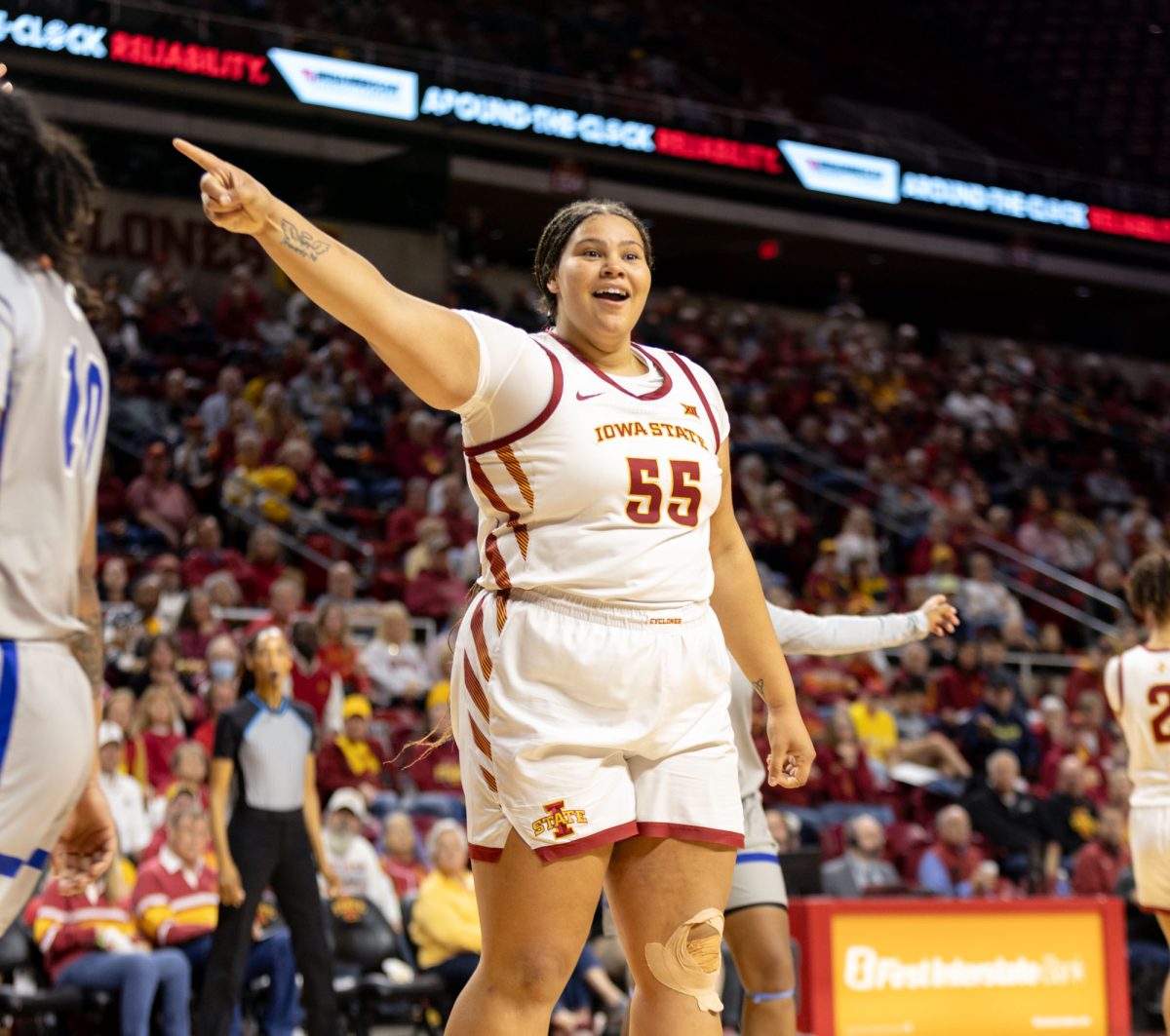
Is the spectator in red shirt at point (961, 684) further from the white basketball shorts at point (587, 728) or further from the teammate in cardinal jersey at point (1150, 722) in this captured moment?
the white basketball shorts at point (587, 728)

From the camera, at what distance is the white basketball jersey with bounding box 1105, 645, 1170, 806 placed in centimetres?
565

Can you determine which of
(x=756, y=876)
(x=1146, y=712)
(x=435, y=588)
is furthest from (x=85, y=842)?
(x=435, y=588)

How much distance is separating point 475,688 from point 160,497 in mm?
10147

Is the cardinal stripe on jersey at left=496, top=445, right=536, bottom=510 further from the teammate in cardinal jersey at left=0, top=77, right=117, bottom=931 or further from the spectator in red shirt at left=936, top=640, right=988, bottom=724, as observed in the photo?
the spectator in red shirt at left=936, top=640, right=988, bottom=724

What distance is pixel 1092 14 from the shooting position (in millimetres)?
26016

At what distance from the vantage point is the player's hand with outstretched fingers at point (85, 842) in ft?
8.28

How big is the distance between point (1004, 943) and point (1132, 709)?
3.37 m

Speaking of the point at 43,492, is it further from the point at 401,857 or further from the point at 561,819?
the point at 401,857

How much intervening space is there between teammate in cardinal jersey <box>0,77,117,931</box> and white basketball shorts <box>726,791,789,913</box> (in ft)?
9.23

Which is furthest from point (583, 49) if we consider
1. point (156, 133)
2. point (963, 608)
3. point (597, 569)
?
point (597, 569)

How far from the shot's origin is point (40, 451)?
7.45 ft

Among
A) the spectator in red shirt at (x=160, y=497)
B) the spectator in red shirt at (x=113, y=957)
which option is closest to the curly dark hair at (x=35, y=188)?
the spectator in red shirt at (x=113, y=957)

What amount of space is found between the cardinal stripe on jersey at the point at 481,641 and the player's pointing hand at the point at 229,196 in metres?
0.96

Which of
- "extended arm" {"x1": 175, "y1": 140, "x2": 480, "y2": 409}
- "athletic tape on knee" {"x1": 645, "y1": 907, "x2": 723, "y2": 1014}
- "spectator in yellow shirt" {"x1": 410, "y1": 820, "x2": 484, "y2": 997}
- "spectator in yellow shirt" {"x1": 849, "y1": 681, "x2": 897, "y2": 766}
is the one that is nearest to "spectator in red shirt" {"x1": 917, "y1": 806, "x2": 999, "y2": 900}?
"spectator in yellow shirt" {"x1": 849, "y1": 681, "x2": 897, "y2": 766}
